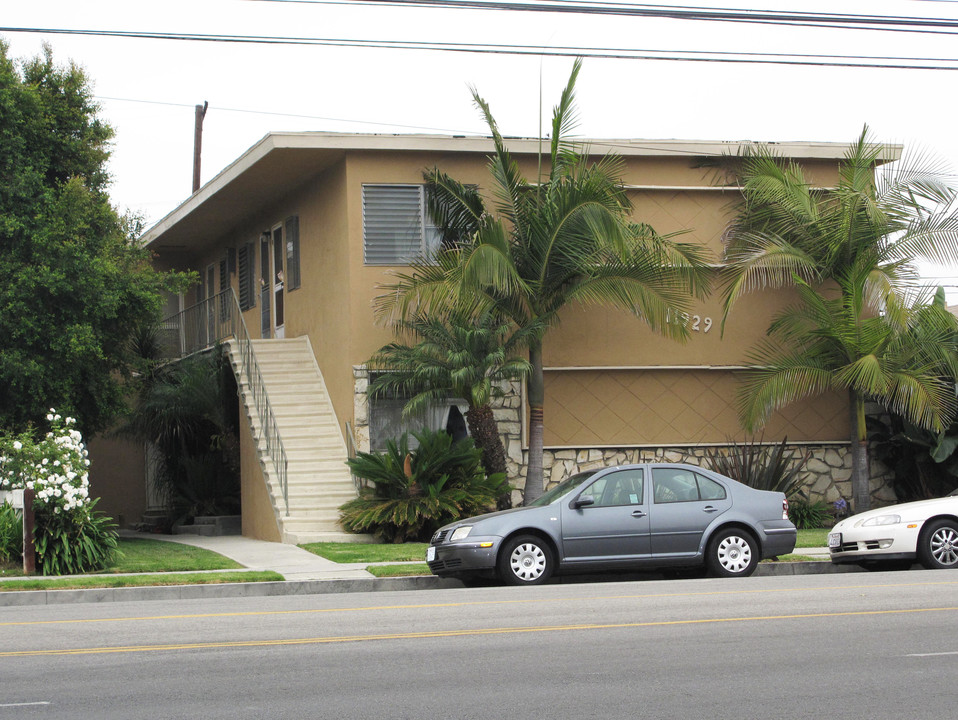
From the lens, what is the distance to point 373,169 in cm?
2077

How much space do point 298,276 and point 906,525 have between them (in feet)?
44.1

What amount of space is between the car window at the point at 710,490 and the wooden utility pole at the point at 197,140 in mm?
30084

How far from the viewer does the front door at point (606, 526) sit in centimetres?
1371

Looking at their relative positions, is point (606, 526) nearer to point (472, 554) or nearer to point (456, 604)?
point (472, 554)

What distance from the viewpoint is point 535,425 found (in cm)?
1962

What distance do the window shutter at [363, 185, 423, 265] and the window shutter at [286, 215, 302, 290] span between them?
10.8 feet

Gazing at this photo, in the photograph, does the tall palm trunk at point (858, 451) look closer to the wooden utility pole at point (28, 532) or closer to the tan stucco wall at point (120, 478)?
the wooden utility pole at point (28, 532)

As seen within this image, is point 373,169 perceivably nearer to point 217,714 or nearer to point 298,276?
point 298,276

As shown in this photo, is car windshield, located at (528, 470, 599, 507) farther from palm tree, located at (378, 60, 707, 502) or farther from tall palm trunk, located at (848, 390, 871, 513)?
tall palm trunk, located at (848, 390, 871, 513)

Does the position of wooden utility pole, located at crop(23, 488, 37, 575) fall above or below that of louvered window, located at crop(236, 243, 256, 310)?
below

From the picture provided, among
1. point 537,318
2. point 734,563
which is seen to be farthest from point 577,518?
point 537,318

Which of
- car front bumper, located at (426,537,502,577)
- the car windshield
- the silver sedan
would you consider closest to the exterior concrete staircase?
the car windshield

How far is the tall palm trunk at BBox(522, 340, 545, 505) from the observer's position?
1938cm

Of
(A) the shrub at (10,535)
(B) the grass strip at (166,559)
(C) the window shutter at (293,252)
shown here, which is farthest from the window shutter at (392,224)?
(A) the shrub at (10,535)
